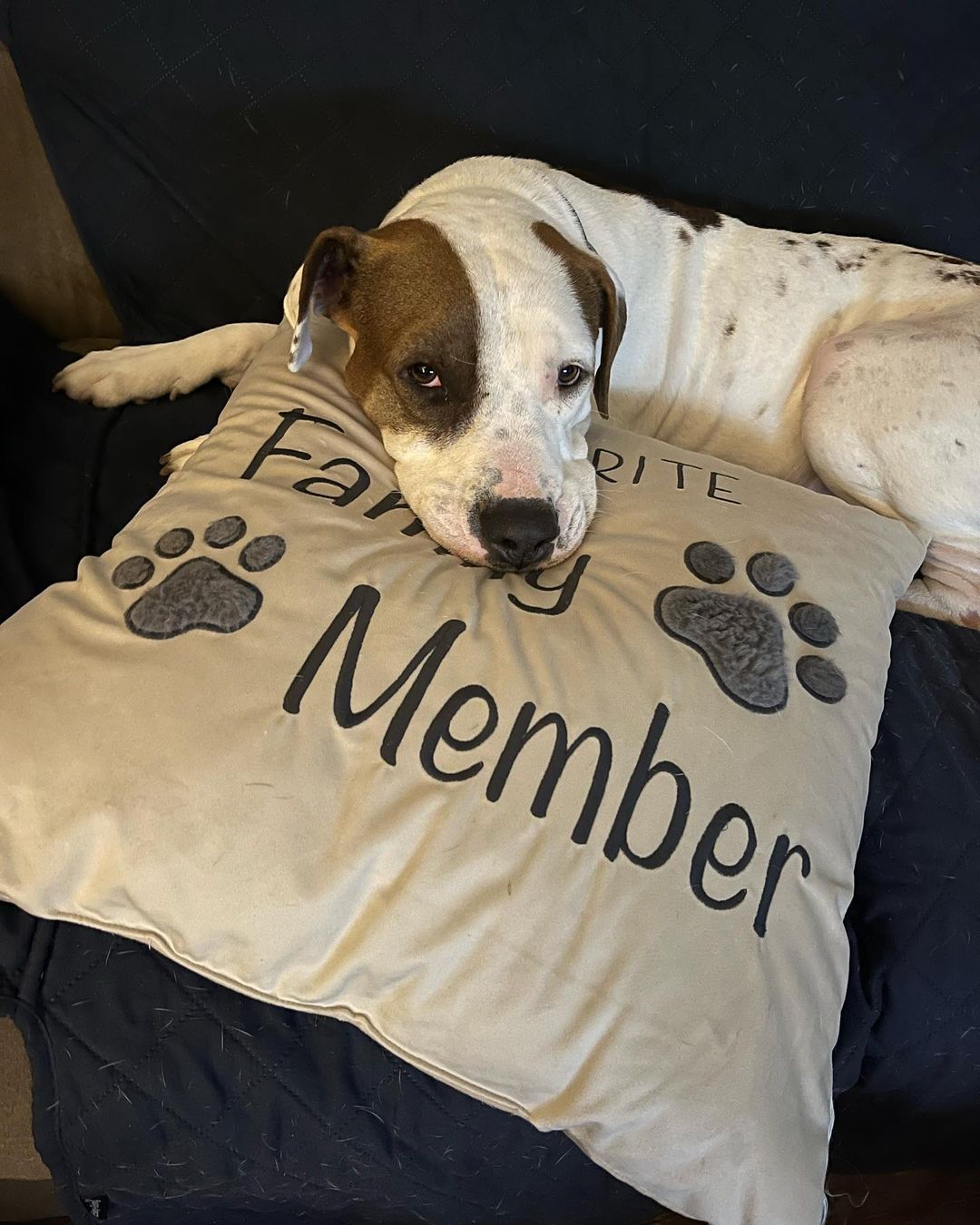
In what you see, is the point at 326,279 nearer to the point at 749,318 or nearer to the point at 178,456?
the point at 178,456

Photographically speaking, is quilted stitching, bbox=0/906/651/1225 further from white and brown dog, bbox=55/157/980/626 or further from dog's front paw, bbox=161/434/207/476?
dog's front paw, bbox=161/434/207/476

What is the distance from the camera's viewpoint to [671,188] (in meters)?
2.60

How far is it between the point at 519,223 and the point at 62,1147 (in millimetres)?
1891

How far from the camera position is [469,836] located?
123 centimetres

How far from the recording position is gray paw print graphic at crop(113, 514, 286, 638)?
1336 millimetres

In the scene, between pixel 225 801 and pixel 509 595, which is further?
pixel 509 595

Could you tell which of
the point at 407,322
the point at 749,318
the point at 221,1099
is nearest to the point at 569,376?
the point at 407,322

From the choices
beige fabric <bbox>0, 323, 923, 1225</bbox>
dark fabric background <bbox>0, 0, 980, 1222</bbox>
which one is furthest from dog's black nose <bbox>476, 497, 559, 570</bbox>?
dark fabric background <bbox>0, 0, 980, 1222</bbox>

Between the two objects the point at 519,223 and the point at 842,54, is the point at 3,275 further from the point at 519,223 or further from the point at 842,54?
the point at 842,54

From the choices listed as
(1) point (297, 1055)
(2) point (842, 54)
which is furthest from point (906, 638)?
(2) point (842, 54)

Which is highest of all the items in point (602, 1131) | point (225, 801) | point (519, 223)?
point (519, 223)

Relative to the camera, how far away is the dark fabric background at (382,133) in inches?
87.3

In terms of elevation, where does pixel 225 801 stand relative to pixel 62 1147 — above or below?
above

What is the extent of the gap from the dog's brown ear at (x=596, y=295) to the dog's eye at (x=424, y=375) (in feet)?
1.21
